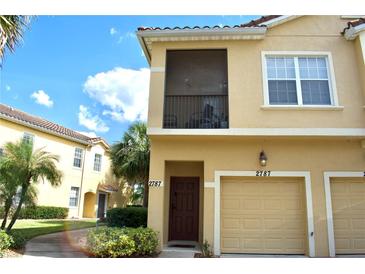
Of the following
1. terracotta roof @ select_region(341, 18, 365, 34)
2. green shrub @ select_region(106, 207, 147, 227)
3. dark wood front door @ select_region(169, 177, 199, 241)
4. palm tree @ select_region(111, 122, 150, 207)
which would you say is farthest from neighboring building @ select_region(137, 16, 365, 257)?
palm tree @ select_region(111, 122, 150, 207)

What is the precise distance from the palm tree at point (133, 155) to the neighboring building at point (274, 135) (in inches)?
344

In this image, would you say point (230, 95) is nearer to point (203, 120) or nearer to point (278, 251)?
point (203, 120)

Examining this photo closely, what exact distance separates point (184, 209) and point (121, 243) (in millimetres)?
3585

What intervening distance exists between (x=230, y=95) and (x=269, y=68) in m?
1.84

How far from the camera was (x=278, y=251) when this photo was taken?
1012cm

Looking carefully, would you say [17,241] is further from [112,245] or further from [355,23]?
[355,23]

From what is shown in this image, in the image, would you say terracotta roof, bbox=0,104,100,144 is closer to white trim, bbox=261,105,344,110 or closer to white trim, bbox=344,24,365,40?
white trim, bbox=261,105,344,110

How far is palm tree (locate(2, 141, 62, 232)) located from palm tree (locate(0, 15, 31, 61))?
4.94 m

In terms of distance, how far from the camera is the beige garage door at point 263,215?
10.2m

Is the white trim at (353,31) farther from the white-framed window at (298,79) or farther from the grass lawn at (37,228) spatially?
the grass lawn at (37,228)

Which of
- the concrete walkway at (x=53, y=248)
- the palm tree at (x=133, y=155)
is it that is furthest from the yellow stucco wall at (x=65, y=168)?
the concrete walkway at (x=53, y=248)

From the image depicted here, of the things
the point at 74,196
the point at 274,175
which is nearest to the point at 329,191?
the point at 274,175

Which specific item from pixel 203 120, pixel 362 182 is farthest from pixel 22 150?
pixel 362 182
